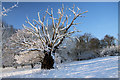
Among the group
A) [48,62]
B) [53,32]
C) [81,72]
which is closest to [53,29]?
[53,32]

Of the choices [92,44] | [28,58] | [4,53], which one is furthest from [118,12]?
[92,44]

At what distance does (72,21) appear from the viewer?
273 inches

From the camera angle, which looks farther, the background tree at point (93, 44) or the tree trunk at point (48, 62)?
the background tree at point (93, 44)

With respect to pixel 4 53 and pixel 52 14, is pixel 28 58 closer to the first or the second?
pixel 4 53

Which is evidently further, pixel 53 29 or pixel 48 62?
pixel 53 29

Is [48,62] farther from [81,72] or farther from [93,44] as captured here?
[93,44]

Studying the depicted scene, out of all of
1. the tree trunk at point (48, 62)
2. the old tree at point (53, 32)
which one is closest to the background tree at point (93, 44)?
the old tree at point (53, 32)

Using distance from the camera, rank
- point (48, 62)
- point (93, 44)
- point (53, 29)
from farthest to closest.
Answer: point (93, 44) < point (53, 29) < point (48, 62)

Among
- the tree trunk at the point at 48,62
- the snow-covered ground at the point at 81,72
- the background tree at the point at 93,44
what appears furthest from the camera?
the background tree at the point at 93,44

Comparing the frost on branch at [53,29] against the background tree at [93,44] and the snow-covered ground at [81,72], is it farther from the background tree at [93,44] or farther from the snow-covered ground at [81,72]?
the background tree at [93,44]

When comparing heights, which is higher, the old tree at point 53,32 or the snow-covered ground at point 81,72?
the old tree at point 53,32

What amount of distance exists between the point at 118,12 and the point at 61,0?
408cm

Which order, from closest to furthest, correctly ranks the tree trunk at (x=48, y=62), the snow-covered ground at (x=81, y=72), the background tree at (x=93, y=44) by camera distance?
the snow-covered ground at (x=81, y=72) → the tree trunk at (x=48, y=62) → the background tree at (x=93, y=44)

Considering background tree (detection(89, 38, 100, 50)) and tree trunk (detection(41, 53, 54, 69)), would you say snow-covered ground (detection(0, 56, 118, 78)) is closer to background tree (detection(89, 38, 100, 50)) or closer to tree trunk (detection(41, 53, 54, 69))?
tree trunk (detection(41, 53, 54, 69))
